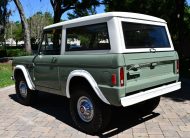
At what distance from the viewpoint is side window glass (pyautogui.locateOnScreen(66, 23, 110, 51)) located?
528 centimetres

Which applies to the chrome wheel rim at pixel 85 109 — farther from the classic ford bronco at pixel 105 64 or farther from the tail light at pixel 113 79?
the tail light at pixel 113 79

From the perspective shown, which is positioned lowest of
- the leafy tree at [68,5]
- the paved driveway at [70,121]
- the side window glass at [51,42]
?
the paved driveway at [70,121]

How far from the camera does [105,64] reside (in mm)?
5008

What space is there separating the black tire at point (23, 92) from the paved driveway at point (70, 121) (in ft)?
Result: 0.51

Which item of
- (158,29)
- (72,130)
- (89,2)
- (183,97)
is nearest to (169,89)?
(158,29)

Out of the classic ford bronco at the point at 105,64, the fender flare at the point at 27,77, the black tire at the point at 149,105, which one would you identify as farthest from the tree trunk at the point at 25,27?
the black tire at the point at 149,105

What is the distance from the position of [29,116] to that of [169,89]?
3.13m

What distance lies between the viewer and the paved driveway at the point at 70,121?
5.60 metres

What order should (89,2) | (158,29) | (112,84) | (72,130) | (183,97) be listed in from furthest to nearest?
(89,2), (183,97), (158,29), (72,130), (112,84)

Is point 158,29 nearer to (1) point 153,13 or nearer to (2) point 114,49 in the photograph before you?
(2) point 114,49

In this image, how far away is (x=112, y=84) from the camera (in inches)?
193

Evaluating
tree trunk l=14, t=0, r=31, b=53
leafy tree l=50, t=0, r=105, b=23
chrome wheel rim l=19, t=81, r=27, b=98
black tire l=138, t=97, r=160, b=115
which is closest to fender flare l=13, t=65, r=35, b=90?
chrome wheel rim l=19, t=81, r=27, b=98

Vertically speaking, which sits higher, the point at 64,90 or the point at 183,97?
the point at 64,90

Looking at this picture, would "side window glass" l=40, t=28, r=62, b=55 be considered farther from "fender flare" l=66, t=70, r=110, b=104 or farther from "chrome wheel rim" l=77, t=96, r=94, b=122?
"chrome wheel rim" l=77, t=96, r=94, b=122
